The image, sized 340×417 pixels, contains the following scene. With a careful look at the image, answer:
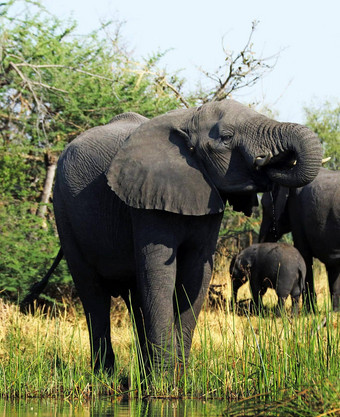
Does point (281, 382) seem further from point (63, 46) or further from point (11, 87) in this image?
point (63, 46)

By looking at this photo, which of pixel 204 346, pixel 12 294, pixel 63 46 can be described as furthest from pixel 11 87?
pixel 204 346

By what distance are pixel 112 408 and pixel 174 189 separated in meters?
1.67

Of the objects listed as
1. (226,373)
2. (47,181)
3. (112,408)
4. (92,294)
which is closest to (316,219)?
(47,181)

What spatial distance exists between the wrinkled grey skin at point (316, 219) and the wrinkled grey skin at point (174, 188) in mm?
5498

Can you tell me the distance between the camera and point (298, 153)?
239 inches

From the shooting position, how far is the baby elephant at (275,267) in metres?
12.2

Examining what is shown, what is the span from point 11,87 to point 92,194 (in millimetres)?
7208

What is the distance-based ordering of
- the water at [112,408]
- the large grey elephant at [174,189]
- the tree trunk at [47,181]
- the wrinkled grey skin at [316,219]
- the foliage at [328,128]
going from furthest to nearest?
the foliage at [328,128]
the tree trunk at [47,181]
the wrinkled grey skin at [316,219]
the large grey elephant at [174,189]
the water at [112,408]

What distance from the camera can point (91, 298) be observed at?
7.82 metres

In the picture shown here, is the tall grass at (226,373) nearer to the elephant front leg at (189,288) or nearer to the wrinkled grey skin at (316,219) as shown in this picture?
the elephant front leg at (189,288)

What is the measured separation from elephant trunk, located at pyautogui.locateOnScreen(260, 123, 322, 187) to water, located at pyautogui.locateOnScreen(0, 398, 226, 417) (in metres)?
1.59

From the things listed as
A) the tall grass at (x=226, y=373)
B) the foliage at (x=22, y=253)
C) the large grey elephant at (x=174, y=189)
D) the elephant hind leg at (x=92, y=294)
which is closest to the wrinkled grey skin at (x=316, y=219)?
the foliage at (x=22, y=253)

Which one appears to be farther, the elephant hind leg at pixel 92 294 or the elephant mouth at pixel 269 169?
the elephant hind leg at pixel 92 294

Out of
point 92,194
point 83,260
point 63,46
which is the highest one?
point 63,46
